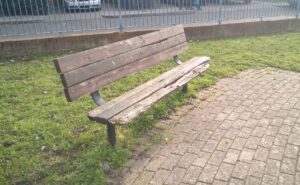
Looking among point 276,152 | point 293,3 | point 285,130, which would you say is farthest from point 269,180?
point 293,3

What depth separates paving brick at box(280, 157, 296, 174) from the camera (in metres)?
3.26

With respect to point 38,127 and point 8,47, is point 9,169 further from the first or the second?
point 8,47

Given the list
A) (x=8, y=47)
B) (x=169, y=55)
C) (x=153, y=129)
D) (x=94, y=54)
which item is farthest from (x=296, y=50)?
(x=8, y=47)

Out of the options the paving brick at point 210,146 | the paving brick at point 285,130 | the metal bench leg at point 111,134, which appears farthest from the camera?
the paving brick at point 285,130

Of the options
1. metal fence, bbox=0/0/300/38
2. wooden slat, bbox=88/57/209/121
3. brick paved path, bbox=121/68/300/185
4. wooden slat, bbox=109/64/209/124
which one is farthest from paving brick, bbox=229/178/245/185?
metal fence, bbox=0/0/300/38

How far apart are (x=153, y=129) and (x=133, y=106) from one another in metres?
0.62

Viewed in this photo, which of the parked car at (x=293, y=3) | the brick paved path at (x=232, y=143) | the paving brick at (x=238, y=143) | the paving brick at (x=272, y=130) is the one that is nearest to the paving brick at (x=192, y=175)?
the brick paved path at (x=232, y=143)

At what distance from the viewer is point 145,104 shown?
3.67m

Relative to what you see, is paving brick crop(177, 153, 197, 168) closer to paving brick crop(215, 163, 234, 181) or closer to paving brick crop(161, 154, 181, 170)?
paving brick crop(161, 154, 181, 170)

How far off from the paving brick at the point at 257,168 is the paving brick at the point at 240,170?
5 centimetres

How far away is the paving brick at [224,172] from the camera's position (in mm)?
3172

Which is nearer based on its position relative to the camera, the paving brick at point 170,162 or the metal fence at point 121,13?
the paving brick at point 170,162

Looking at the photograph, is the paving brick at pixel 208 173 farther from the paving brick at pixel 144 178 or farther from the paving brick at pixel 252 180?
the paving brick at pixel 144 178

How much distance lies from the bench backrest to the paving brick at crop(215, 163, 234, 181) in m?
1.54
